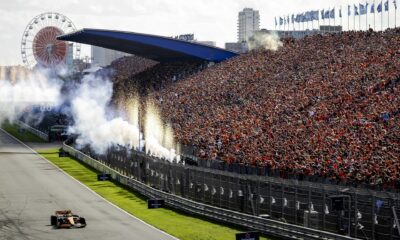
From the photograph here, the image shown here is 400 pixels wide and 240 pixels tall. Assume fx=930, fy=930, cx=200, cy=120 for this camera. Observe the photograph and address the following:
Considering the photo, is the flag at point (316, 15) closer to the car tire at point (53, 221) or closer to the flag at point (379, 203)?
the car tire at point (53, 221)

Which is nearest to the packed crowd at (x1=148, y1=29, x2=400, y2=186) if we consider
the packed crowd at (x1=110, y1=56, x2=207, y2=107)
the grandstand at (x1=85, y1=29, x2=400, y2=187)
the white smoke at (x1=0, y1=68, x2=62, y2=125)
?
the grandstand at (x1=85, y1=29, x2=400, y2=187)

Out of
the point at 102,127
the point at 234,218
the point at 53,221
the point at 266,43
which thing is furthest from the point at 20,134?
the point at 234,218

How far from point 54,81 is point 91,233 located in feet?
299

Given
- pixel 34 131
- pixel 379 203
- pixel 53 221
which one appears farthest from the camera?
pixel 34 131

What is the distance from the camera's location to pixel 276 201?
38219 mm

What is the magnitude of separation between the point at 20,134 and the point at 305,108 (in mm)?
59054

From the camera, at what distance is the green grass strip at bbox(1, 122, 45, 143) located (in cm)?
10986

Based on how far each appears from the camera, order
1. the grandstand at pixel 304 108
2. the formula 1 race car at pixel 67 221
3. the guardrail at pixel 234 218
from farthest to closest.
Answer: the grandstand at pixel 304 108
the formula 1 race car at pixel 67 221
the guardrail at pixel 234 218

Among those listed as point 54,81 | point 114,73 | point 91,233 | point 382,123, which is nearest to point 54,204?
point 91,233

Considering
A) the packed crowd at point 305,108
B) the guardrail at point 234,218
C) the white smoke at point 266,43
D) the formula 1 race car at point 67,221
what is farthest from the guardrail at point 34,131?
the formula 1 race car at point 67,221

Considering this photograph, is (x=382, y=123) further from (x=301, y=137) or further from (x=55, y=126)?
(x=55, y=126)

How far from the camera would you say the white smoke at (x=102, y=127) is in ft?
231

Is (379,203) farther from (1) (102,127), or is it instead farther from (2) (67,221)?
(1) (102,127)

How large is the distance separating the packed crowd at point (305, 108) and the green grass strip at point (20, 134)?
1733cm
